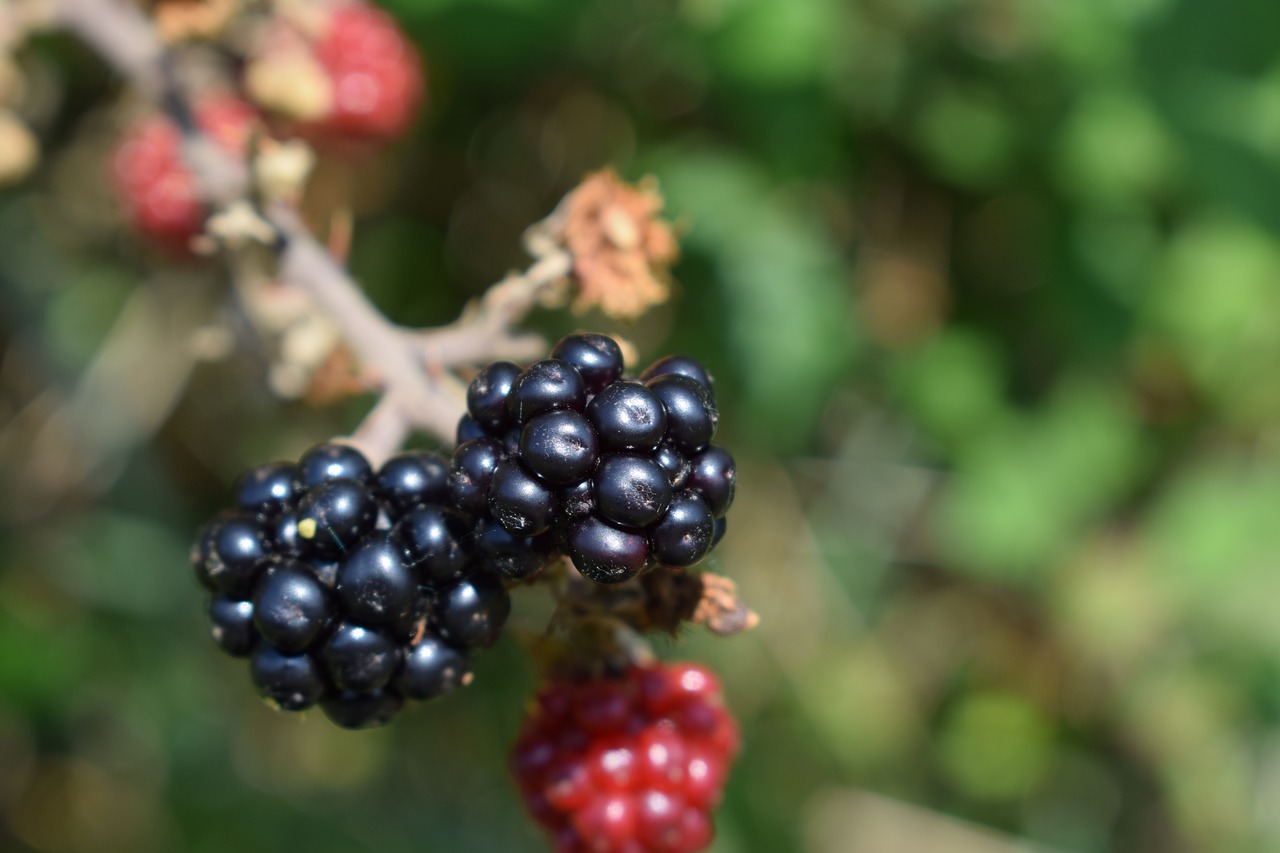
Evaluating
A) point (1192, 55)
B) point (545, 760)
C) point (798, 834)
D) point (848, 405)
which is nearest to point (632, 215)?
point (545, 760)

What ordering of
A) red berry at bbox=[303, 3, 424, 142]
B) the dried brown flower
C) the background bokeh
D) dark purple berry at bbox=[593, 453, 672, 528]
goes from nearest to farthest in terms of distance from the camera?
1. dark purple berry at bbox=[593, 453, 672, 528]
2. the dried brown flower
3. red berry at bbox=[303, 3, 424, 142]
4. the background bokeh

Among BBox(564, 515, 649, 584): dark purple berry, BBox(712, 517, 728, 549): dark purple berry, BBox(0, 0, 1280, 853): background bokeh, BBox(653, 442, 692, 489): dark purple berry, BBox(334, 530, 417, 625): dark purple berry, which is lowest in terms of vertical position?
BBox(0, 0, 1280, 853): background bokeh

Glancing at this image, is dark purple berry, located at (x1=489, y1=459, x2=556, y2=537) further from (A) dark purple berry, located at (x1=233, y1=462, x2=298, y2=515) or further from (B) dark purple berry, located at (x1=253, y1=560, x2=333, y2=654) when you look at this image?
(A) dark purple berry, located at (x1=233, y1=462, x2=298, y2=515)

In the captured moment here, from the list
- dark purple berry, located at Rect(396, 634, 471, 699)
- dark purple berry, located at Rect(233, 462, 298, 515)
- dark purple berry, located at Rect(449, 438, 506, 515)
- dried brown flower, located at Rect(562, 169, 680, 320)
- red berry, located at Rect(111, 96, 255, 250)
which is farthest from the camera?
red berry, located at Rect(111, 96, 255, 250)

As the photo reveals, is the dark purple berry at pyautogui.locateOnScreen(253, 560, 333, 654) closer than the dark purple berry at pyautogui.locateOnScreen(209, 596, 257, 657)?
Yes

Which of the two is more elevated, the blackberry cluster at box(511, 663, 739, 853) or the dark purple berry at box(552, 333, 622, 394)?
the dark purple berry at box(552, 333, 622, 394)

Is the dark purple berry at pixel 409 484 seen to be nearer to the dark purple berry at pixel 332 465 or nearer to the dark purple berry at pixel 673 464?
the dark purple berry at pixel 332 465

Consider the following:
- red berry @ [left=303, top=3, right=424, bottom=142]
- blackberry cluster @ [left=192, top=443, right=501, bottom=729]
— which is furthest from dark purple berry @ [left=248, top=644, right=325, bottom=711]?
red berry @ [left=303, top=3, right=424, bottom=142]
